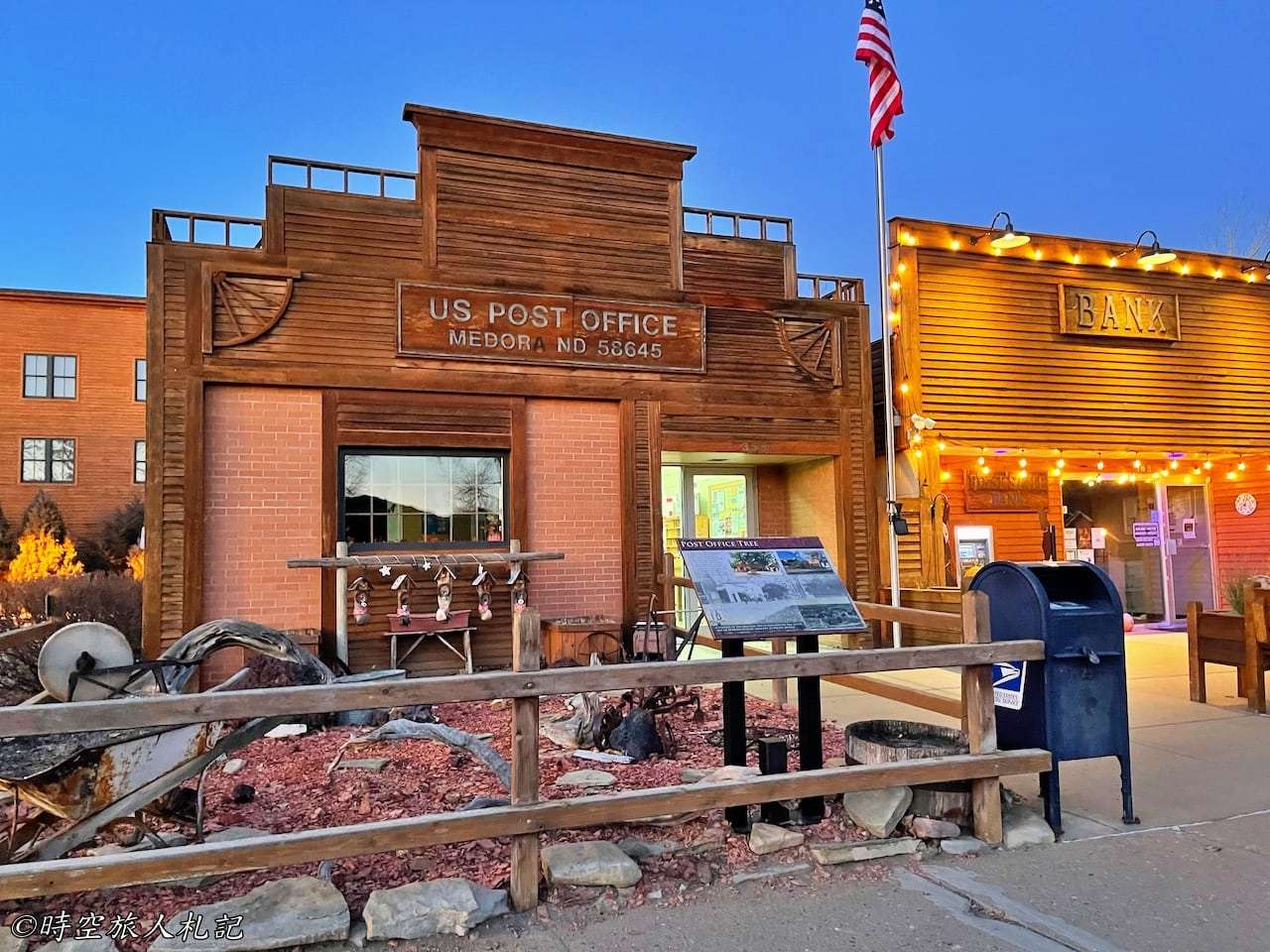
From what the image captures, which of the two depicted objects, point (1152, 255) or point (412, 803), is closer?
point (412, 803)

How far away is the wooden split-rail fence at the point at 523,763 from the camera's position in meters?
3.14

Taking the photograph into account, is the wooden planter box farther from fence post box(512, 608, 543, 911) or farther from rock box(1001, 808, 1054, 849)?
fence post box(512, 608, 543, 911)

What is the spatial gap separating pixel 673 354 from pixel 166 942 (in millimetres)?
8355

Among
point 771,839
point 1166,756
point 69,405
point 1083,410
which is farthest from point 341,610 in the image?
point 69,405

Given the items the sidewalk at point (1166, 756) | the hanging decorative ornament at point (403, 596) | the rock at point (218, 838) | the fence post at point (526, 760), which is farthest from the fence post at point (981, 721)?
the hanging decorative ornament at point (403, 596)

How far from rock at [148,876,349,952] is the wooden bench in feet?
24.9

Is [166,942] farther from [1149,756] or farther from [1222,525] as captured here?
[1222,525]

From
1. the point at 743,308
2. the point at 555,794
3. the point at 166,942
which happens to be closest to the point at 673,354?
the point at 743,308

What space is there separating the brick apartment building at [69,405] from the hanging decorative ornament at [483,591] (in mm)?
21945

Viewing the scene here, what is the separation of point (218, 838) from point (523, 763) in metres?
1.85

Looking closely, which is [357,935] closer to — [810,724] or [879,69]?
[810,724]

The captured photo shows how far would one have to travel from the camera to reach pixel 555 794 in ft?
17.0

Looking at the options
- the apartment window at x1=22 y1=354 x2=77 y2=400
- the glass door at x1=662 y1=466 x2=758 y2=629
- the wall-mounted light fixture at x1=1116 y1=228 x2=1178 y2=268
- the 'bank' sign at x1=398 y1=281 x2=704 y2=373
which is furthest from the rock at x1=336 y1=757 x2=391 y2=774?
the apartment window at x1=22 y1=354 x2=77 y2=400

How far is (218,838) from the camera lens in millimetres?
4316
